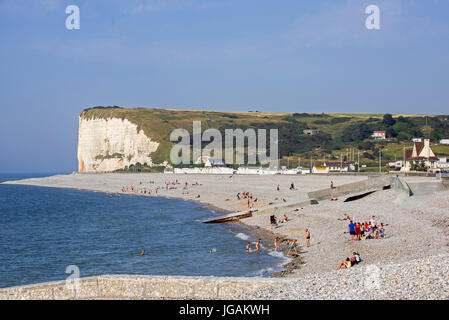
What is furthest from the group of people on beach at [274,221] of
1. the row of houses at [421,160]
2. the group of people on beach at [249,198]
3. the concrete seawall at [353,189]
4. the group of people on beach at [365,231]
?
the row of houses at [421,160]

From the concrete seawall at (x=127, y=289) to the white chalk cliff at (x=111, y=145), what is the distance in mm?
113423

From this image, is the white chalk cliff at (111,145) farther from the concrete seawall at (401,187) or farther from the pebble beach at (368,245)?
the concrete seawall at (401,187)

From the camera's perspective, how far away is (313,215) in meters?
34.2

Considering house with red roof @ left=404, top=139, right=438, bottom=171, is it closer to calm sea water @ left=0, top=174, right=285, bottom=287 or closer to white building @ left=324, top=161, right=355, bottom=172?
white building @ left=324, top=161, right=355, bottom=172

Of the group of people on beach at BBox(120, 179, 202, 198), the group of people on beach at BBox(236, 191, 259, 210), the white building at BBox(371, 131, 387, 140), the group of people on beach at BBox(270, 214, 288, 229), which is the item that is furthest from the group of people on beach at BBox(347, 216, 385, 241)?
the white building at BBox(371, 131, 387, 140)

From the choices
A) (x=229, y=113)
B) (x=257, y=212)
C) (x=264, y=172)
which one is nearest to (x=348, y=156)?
(x=264, y=172)

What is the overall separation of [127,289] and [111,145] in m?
126

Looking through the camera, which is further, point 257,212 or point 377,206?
→ point 257,212

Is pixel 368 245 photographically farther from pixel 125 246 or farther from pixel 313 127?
pixel 313 127

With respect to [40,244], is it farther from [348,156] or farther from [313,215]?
[348,156]

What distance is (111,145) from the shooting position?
137m

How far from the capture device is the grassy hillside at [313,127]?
387ft

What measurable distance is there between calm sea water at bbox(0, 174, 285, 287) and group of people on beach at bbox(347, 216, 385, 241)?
3784mm

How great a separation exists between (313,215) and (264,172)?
63.3 m
